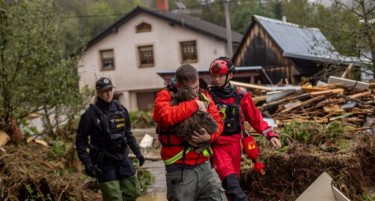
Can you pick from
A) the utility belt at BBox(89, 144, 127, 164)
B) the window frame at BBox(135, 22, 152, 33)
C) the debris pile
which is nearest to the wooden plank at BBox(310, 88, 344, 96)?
the debris pile

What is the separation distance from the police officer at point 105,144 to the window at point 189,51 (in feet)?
93.6

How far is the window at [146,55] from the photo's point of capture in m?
36.2

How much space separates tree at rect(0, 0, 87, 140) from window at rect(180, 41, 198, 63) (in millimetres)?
23265

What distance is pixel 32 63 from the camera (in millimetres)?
10047

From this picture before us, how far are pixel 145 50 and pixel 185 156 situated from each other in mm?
32103

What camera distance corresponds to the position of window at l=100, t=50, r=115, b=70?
1455 inches

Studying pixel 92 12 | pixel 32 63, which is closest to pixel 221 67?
pixel 32 63

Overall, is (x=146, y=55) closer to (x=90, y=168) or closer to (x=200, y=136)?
(x=90, y=168)

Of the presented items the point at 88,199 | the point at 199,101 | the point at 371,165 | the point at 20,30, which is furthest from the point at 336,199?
the point at 20,30

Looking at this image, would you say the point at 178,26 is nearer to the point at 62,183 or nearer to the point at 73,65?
the point at 73,65

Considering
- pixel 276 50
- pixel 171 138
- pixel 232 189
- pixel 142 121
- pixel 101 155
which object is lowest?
pixel 142 121

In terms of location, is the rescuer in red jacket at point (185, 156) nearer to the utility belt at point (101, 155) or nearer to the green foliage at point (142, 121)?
the utility belt at point (101, 155)

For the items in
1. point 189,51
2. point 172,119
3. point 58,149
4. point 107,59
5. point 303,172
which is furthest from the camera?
point 107,59

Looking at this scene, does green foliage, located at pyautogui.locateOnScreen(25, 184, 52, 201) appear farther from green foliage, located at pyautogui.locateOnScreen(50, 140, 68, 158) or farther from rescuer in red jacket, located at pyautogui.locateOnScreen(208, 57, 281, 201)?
rescuer in red jacket, located at pyautogui.locateOnScreen(208, 57, 281, 201)
